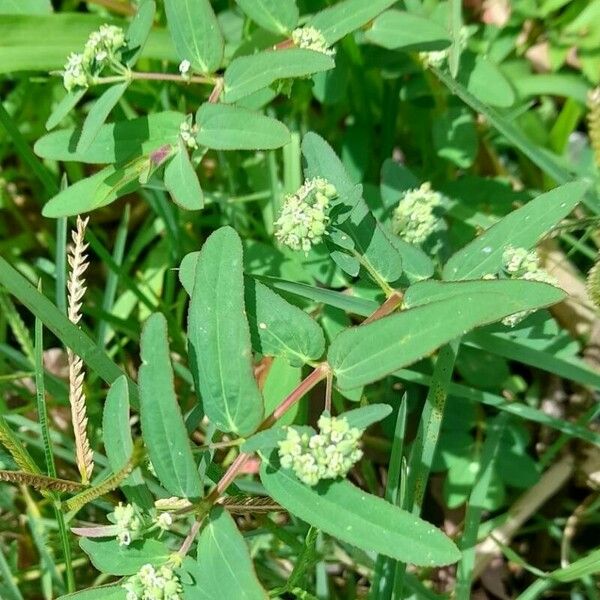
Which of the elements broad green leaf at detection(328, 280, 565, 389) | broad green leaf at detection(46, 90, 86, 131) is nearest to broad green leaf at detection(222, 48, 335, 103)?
broad green leaf at detection(46, 90, 86, 131)

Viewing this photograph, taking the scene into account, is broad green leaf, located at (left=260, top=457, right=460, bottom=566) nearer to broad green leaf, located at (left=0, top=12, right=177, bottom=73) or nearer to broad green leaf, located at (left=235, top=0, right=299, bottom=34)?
broad green leaf, located at (left=235, top=0, right=299, bottom=34)

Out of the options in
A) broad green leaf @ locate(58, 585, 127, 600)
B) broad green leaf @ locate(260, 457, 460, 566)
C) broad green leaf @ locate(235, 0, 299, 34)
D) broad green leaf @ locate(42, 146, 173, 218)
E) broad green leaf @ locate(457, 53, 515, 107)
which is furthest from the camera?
broad green leaf @ locate(457, 53, 515, 107)

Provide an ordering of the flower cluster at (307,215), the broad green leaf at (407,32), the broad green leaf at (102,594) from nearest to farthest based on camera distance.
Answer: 1. the broad green leaf at (102,594)
2. the flower cluster at (307,215)
3. the broad green leaf at (407,32)

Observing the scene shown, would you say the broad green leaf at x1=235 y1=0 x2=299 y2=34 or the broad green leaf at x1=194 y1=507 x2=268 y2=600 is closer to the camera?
the broad green leaf at x1=194 y1=507 x2=268 y2=600

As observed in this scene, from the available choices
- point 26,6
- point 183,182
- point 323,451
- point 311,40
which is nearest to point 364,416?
point 323,451

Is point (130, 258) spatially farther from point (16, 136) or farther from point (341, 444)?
point (341, 444)

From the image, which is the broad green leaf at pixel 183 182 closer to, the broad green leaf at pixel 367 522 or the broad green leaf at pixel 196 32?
the broad green leaf at pixel 196 32

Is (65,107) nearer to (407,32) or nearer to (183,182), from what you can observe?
(183,182)

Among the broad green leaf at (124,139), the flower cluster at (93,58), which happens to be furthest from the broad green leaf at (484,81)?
the flower cluster at (93,58)
